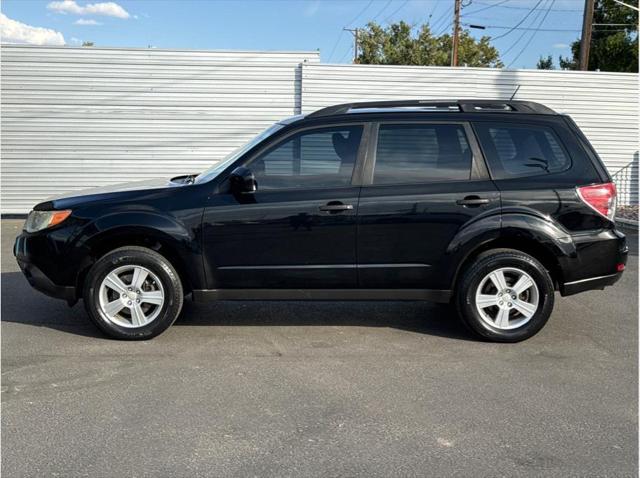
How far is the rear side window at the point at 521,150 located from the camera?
5316mm

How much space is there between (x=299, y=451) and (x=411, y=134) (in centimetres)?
287

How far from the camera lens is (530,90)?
1364 cm

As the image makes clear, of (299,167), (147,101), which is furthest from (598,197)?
(147,101)

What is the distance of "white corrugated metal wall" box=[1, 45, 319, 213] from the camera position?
41.5ft

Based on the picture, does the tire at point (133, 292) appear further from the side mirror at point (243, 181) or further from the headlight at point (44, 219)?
the side mirror at point (243, 181)

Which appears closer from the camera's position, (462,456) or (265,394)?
(462,456)

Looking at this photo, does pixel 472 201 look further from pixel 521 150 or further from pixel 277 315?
pixel 277 315

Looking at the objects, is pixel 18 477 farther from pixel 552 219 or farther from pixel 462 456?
pixel 552 219

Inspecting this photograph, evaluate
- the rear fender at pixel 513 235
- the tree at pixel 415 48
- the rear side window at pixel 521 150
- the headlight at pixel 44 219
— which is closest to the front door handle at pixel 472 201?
the rear fender at pixel 513 235

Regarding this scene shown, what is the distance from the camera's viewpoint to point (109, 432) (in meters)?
3.71

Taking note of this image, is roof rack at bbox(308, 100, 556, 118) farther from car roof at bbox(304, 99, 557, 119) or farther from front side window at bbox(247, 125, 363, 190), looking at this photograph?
front side window at bbox(247, 125, 363, 190)

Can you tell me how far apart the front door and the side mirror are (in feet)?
0.21

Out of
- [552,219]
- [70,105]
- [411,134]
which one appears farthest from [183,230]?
[70,105]

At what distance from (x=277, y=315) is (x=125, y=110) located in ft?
27.3
